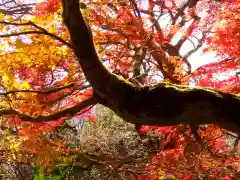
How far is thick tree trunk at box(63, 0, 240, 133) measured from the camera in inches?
67.6

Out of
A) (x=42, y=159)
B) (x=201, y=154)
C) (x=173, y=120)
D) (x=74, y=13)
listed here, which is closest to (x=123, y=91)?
(x=173, y=120)

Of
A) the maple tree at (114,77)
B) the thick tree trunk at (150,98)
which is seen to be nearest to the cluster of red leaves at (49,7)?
the maple tree at (114,77)

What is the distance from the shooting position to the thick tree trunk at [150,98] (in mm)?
1718

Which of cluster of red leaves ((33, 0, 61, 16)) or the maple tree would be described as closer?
the maple tree

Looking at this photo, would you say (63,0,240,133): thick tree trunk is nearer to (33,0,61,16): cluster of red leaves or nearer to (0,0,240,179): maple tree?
(0,0,240,179): maple tree

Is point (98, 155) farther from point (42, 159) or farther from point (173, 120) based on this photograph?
point (173, 120)

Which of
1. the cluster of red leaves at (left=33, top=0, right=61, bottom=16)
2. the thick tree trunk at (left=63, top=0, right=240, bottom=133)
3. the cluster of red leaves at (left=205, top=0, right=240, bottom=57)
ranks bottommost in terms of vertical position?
the thick tree trunk at (left=63, top=0, right=240, bottom=133)

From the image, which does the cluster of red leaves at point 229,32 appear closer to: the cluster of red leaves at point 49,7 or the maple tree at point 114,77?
the maple tree at point 114,77

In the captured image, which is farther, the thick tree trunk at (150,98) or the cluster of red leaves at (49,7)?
the cluster of red leaves at (49,7)

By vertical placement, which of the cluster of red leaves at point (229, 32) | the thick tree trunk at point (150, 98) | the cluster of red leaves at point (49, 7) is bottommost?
the thick tree trunk at point (150, 98)

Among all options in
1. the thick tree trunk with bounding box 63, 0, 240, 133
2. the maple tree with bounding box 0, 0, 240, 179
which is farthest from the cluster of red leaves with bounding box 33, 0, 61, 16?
the thick tree trunk with bounding box 63, 0, 240, 133

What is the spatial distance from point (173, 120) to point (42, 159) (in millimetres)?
1319

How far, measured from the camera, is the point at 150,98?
1.86 m

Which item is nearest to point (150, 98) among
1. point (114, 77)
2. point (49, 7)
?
point (114, 77)
